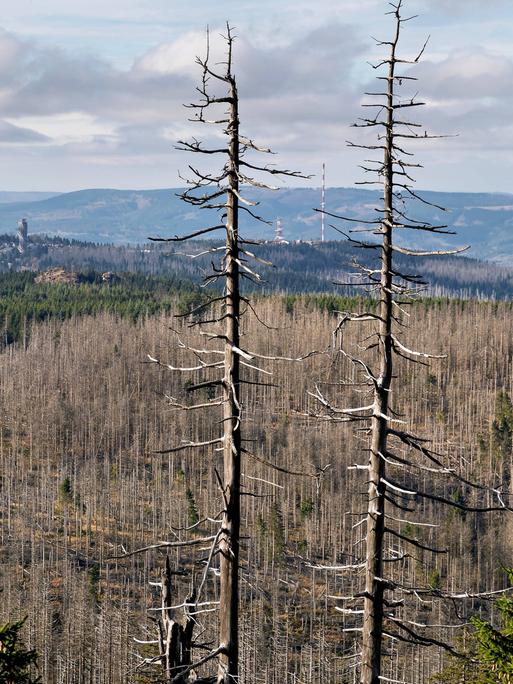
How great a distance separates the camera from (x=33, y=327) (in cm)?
17638

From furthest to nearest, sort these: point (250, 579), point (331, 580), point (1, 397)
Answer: point (1, 397)
point (331, 580)
point (250, 579)

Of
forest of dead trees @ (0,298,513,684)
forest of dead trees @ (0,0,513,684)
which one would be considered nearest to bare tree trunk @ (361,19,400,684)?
forest of dead trees @ (0,0,513,684)

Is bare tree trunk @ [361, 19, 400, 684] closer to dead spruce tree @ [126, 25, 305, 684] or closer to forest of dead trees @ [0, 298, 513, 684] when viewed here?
dead spruce tree @ [126, 25, 305, 684]

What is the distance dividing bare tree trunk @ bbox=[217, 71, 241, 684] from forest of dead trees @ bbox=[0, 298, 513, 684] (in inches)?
990

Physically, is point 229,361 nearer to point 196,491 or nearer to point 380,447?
point 380,447

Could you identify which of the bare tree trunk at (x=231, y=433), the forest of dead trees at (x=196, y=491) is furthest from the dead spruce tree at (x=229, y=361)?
the forest of dead trees at (x=196, y=491)

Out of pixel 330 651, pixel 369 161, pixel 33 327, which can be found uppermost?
pixel 369 161

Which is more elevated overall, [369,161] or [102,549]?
[369,161]

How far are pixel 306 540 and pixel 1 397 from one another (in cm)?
6176

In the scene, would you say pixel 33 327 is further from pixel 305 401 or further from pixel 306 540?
pixel 306 540

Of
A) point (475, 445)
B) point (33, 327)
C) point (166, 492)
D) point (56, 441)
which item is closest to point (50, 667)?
point (166, 492)

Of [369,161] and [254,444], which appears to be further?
[254,444]

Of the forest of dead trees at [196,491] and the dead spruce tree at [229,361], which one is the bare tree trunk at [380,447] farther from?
the forest of dead trees at [196,491]

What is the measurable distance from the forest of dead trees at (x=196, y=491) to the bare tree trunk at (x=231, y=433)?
82.5 feet
